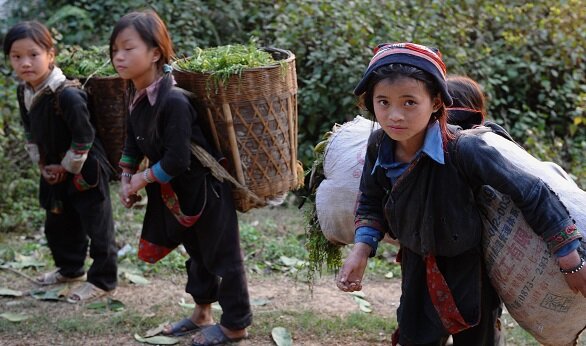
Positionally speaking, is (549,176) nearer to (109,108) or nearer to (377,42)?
(109,108)

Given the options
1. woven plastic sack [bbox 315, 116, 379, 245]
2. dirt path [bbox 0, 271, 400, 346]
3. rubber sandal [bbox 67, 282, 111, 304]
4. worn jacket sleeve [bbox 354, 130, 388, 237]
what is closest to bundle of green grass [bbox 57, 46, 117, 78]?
rubber sandal [bbox 67, 282, 111, 304]

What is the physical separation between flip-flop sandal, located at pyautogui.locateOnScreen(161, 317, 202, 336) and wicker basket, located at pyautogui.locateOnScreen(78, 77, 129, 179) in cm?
111

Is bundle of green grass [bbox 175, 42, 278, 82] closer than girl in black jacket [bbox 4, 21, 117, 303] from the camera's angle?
Yes

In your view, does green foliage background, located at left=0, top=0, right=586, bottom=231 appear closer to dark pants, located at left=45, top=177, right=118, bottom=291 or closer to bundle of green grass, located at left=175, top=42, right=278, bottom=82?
dark pants, located at left=45, top=177, right=118, bottom=291

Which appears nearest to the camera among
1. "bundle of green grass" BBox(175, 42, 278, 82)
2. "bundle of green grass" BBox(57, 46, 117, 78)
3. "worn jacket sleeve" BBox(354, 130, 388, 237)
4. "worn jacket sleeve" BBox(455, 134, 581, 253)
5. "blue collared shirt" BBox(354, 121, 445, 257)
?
"worn jacket sleeve" BBox(455, 134, 581, 253)

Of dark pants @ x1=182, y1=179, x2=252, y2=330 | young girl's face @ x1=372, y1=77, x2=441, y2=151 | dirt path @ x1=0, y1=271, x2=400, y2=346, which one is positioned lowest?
dirt path @ x1=0, y1=271, x2=400, y2=346

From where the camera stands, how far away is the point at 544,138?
7496mm

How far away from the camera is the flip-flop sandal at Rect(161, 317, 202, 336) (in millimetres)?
4402

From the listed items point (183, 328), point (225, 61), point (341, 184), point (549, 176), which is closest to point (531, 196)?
point (549, 176)

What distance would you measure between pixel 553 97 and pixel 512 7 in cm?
121

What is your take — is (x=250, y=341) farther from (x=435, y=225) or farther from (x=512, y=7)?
(x=512, y=7)

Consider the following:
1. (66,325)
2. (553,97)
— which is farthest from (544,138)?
(66,325)

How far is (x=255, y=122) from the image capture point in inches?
151

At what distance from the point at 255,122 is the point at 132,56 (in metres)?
0.69
